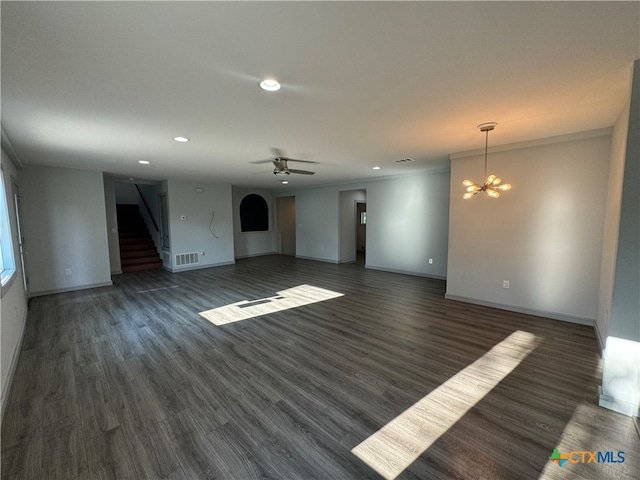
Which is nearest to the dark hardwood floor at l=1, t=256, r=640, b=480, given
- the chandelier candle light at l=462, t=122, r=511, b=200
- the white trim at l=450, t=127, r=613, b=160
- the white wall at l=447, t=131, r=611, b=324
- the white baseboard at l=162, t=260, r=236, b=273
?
the white wall at l=447, t=131, r=611, b=324

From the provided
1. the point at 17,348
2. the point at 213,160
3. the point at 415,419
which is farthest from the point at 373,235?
the point at 17,348

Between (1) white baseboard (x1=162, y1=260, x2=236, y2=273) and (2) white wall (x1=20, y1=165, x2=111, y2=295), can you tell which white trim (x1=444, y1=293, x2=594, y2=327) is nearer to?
(1) white baseboard (x1=162, y1=260, x2=236, y2=273)

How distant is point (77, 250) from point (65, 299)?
1.18m

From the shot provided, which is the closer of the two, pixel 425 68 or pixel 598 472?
pixel 598 472

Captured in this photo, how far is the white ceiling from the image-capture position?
4.49ft

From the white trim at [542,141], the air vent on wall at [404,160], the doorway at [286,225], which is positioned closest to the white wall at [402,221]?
the air vent on wall at [404,160]

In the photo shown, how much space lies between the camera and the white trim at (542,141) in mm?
3316

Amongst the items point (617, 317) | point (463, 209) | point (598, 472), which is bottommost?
point (598, 472)

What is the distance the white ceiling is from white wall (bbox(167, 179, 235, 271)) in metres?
3.97

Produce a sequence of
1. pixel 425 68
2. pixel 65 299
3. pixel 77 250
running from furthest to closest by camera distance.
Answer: pixel 77 250 < pixel 65 299 < pixel 425 68

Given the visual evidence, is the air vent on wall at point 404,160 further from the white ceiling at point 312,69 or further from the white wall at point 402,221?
the white ceiling at point 312,69

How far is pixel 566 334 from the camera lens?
335 centimetres

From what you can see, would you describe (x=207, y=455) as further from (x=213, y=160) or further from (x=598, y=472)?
(x=213, y=160)

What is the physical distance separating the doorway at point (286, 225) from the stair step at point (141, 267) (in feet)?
14.3
